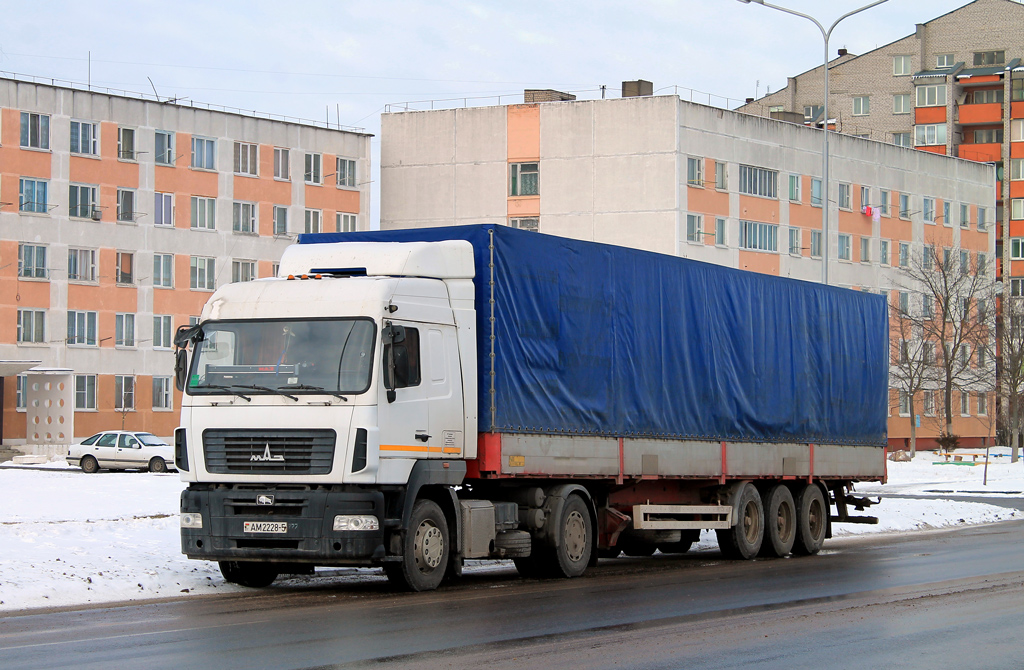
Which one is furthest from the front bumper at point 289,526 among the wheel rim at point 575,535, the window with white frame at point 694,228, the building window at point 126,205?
the window with white frame at point 694,228

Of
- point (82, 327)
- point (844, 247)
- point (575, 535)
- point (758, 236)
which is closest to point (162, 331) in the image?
point (82, 327)

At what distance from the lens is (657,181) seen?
71.3m

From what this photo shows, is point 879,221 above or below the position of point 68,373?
above

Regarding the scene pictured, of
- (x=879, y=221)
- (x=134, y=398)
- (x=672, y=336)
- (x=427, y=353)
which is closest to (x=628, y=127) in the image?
(x=879, y=221)

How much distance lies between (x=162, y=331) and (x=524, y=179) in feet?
68.0

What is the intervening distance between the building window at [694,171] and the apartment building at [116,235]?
61.9ft

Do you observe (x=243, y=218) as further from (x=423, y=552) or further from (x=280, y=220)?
(x=423, y=552)

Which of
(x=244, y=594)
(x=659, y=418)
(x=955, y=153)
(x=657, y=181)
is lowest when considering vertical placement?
(x=244, y=594)

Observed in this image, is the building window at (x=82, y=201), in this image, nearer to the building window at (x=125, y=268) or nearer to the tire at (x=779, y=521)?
the building window at (x=125, y=268)

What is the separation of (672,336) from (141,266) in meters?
49.1

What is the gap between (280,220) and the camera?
69.4 metres

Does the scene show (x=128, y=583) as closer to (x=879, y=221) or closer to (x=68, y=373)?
(x=68, y=373)

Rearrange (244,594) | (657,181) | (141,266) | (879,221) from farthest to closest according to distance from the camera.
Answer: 1. (879,221)
2. (657,181)
3. (141,266)
4. (244,594)

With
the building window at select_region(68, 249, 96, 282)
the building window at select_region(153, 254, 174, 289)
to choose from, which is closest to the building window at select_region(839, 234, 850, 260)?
the building window at select_region(153, 254, 174, 289)
